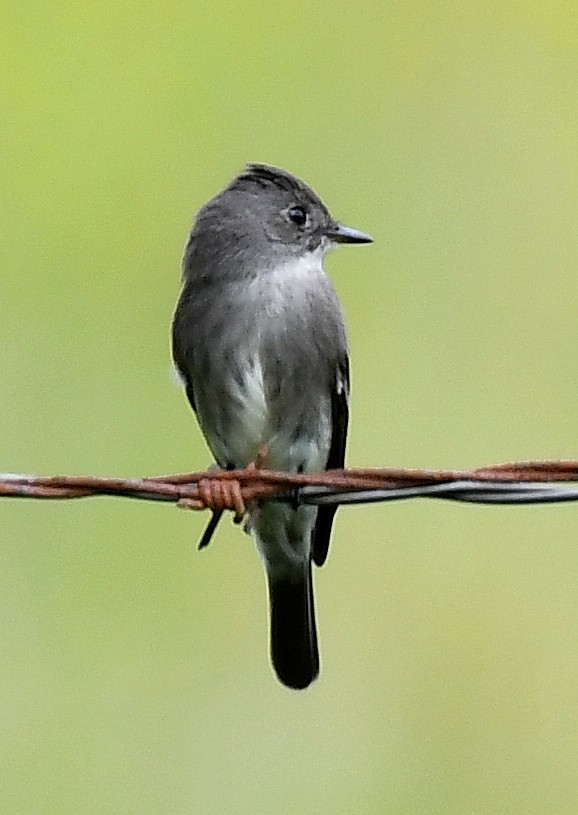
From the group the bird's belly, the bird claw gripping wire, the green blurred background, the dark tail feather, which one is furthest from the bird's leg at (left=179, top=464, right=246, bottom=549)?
the green blurred background

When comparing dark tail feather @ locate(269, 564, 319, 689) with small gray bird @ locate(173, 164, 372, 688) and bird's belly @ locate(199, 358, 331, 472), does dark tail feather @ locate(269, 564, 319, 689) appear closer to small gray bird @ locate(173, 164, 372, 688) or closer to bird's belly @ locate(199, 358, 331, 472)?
small gray bird @ locate(173, 164, 372, 688)

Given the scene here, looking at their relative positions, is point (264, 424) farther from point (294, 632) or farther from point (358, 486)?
point (358, 486)

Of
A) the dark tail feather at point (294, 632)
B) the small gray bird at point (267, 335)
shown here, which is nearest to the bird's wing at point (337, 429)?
the small gray bird at point (267, 335)

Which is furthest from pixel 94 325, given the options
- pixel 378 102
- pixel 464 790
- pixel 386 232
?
pixel 464 790

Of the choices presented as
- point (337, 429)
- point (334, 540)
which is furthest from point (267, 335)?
point (334, 540)

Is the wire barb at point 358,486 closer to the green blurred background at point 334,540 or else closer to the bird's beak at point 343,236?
the bird's beak at point 343,236
